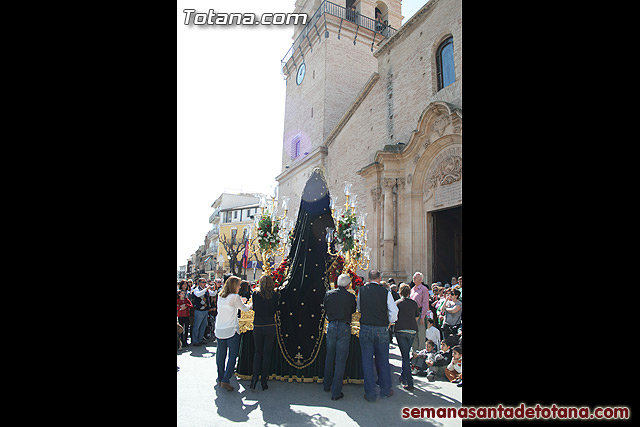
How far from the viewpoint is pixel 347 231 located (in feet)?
23.2

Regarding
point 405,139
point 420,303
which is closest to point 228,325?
point 420,303

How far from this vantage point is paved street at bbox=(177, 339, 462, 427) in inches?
168

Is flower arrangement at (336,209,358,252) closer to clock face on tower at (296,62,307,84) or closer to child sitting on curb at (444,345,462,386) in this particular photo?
child sitting on curb at (444,345,462,386)

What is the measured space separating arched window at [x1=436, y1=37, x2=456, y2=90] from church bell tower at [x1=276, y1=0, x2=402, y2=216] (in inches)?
255

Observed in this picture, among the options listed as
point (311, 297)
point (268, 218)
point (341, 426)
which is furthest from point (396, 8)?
point (341, 426)

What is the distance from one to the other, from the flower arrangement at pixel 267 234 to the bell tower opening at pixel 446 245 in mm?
7054

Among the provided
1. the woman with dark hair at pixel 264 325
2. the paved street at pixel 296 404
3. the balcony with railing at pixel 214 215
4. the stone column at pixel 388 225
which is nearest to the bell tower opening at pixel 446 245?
the stone column at pixel 388 225

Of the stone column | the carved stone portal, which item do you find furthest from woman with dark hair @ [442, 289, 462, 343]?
the stone column

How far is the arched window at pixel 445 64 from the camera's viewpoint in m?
12.9

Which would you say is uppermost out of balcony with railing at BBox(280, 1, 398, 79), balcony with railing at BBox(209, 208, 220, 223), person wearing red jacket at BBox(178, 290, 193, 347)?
balcony with railing at BBox(280, 1, 398, 79)

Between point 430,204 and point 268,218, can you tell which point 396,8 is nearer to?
point 430,204

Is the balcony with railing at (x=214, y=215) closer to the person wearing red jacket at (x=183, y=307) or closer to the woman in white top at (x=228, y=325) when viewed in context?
the person wearing red jacket at (x=183, y=307)

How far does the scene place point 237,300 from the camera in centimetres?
547
